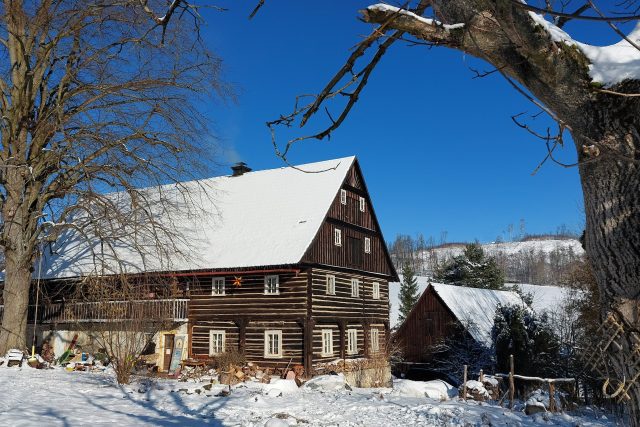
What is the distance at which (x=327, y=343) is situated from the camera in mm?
25938

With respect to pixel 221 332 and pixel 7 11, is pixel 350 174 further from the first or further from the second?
pixel 7 11

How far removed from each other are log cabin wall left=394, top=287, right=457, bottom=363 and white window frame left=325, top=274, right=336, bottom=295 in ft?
29.0

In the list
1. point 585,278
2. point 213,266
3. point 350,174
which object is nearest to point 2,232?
point 213,266

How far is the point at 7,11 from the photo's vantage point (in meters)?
16.8

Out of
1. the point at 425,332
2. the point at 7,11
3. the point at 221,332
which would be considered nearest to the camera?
the point at 7,11

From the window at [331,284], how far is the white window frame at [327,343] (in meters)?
1.83

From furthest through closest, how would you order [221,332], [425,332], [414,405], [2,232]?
[425,332], [221,332], [2,232], [414,405]

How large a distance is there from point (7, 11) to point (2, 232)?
23.2ft

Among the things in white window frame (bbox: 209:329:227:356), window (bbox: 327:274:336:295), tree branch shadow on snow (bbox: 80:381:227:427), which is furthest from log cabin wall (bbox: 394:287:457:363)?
tree branch shadow on snow (bbox: 80:381:227:427)

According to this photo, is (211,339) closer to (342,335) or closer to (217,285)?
(217,285)

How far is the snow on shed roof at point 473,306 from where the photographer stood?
31.9m

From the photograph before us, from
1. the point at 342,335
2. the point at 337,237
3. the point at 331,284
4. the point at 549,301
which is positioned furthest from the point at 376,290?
the point at 549,301

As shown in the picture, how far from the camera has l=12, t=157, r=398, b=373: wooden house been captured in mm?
24188

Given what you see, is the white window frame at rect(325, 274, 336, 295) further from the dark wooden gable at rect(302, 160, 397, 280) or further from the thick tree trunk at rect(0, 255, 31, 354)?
the thick tree trunk at rect(0, 255, 31, 354)
